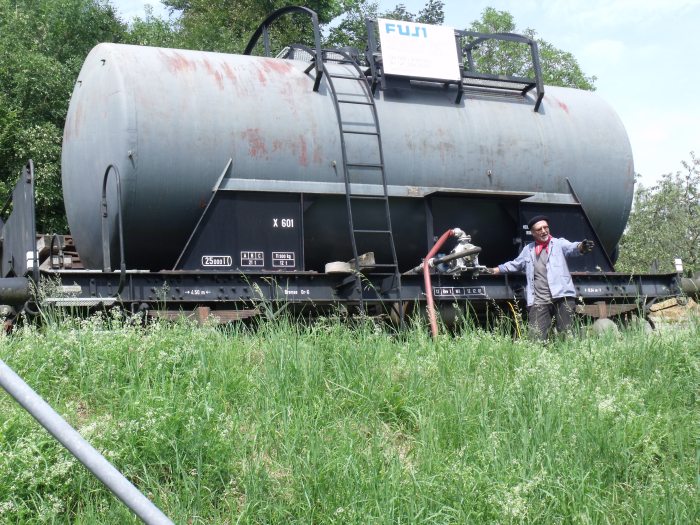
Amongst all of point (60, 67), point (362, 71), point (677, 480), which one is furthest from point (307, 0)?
point (677, 480)

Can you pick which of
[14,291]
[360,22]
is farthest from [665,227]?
[14,291]

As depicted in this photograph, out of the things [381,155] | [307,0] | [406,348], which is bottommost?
[406,348]

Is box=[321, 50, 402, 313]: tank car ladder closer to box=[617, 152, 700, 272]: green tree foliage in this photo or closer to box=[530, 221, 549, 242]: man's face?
box=[530, 221, 549, 242]: man's face

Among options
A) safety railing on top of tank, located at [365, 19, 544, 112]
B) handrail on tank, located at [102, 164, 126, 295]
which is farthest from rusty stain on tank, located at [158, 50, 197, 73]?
safety railing on top of tank, located at [365, 19, 544, 112]

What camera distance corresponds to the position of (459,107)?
1031cm

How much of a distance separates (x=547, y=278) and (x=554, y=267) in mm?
134

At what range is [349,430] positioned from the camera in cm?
490

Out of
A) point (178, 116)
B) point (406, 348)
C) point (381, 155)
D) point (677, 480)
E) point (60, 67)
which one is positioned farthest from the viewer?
point (60, 67)

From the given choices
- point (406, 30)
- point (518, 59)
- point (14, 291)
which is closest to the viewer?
point (14, 291)

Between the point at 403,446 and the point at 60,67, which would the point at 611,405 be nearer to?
the point at 403,446

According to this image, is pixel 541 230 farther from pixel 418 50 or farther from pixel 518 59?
pixel 518 59

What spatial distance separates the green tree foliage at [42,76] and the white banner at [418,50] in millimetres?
13732

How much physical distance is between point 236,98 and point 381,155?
1630mm

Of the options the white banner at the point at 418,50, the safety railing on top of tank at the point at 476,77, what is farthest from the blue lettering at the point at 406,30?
the safety railing on top of tank at the point at 476,77
